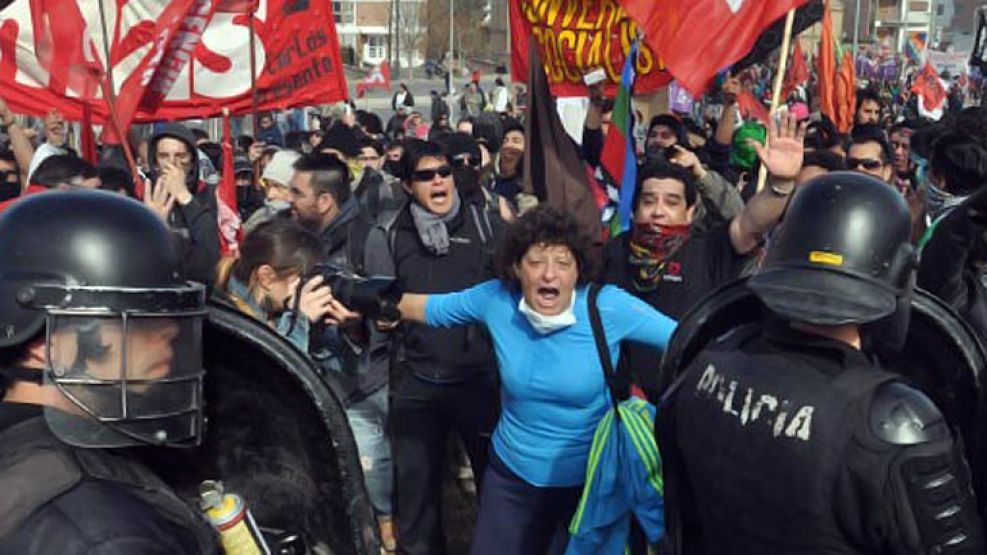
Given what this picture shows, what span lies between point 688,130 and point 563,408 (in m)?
5.84

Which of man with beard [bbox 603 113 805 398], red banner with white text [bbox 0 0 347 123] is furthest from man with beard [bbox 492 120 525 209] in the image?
man with beard [bbox 603 113 805 398]

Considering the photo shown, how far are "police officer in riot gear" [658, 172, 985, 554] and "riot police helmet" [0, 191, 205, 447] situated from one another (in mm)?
1157

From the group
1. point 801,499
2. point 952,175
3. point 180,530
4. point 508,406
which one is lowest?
point 508,406

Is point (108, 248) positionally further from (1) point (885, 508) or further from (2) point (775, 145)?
(2) point (775, 145)

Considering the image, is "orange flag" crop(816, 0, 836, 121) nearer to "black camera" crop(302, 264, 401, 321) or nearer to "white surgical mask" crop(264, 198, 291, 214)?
"white surgical mask" crop(264, 198, 291, 214)

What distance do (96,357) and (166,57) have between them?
17.8 feet

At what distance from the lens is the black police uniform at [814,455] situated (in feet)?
7.45

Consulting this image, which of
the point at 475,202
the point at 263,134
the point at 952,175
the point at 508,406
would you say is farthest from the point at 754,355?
the point at 263,134

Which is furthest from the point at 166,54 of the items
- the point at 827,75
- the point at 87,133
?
the point at 827,75

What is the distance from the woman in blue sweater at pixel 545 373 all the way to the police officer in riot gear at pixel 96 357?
86.5 inches

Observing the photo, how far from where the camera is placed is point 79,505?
171 centimetres

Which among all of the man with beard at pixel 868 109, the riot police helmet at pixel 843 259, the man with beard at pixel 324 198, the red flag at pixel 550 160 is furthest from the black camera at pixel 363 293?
the man with beard at pixel 868 109

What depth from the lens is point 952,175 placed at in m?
4.84

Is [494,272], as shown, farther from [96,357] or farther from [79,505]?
[79,505]
